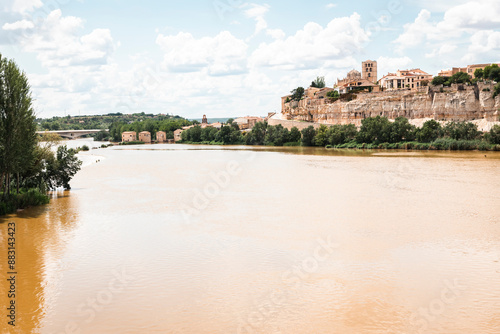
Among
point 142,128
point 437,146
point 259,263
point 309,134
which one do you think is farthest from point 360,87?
point 259,263

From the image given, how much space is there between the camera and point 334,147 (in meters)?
44.0

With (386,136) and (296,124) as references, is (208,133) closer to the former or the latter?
(296,124)

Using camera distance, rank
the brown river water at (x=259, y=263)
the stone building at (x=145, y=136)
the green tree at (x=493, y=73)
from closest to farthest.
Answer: the brown river water at (x=259, y=263) → the green tree at (x=493, y=73) → the stone building at (x=145, y=136)

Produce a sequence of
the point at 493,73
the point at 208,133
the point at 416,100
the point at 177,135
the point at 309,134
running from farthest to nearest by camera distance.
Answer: the point at 177,135
the point at 208,133
the point at 309,134
the point at 416,100
the point at 493,73

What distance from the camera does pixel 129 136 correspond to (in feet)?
252

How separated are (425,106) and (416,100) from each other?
1.33 metres

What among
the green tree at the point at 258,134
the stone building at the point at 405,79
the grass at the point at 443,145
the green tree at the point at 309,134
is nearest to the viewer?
the grass at the point at 443,145

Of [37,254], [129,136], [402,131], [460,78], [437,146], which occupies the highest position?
[460,78]

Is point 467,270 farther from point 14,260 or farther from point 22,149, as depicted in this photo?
point 22,149

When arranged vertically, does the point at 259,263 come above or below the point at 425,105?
below

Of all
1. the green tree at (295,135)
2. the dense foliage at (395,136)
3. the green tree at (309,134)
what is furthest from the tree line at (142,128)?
the green tree at (309,134)

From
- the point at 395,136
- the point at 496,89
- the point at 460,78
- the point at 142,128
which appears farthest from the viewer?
the point at 142,128

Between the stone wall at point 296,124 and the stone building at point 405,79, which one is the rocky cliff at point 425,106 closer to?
the stone wall at point 296,124

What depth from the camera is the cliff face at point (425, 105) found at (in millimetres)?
40031
